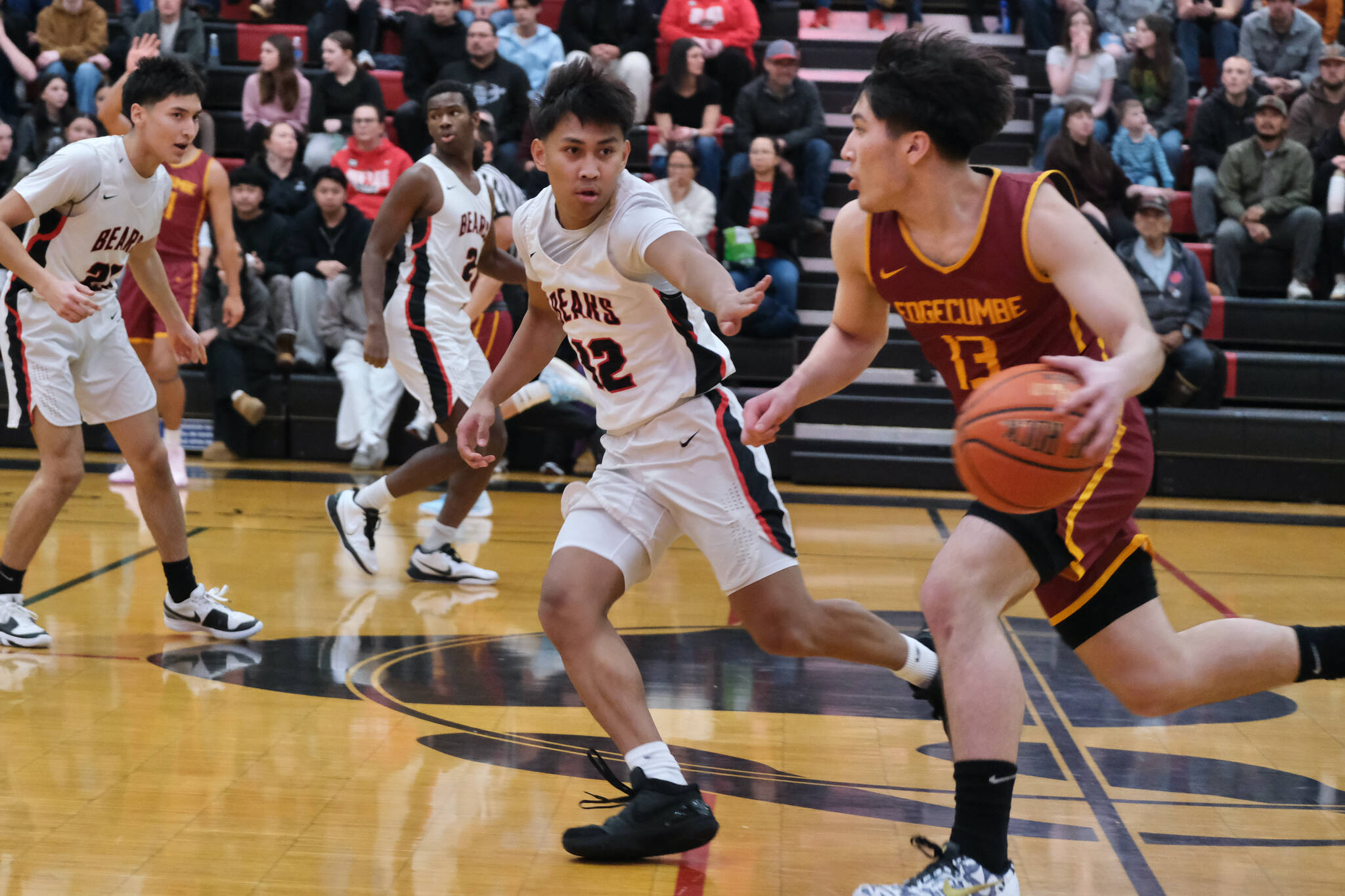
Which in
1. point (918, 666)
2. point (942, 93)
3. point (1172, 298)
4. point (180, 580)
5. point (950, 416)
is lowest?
point (950, 416)

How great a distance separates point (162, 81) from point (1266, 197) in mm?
8030

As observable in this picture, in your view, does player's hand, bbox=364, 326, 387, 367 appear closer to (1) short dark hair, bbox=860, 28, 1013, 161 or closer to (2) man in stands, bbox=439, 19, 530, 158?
(1) short dark hair, bbox=860, 28, 1013, 161

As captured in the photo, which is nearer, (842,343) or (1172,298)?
(842,343)

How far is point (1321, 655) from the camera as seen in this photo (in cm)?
296

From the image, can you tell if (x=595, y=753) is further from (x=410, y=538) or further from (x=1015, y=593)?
(x=410, y=538)

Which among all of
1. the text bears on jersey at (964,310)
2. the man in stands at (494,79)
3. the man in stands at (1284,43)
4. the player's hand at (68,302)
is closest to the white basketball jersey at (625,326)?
the text bears on jersey at (964,310)

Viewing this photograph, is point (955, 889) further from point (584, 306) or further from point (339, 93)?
point (339, 93)

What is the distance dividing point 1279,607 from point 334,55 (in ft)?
25.3

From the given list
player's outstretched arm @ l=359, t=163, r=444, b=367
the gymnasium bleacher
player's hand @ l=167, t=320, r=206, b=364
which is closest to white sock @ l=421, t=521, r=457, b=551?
player's outstretched arm @ l=359, t=163, r=444, b=367

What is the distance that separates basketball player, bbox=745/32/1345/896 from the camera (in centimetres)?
255

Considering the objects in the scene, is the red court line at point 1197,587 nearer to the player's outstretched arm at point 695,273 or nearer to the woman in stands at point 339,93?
the player's outstretched arm at point 695,273

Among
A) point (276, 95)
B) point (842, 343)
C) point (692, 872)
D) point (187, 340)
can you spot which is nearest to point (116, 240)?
point (187, 340)

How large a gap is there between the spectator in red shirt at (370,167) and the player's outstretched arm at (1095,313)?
7721 mm

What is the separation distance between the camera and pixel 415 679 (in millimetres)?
4316
